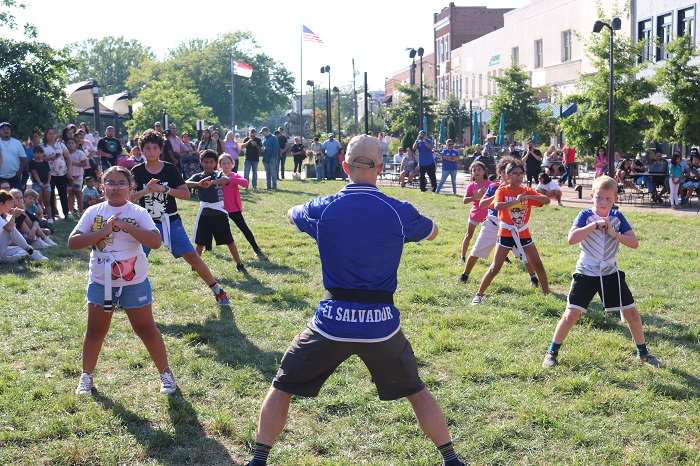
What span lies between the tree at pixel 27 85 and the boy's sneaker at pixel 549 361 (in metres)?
16.4

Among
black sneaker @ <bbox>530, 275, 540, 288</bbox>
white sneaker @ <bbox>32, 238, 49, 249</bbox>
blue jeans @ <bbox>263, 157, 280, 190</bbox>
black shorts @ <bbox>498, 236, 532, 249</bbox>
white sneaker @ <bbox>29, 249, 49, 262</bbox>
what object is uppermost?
blue jeans @ <bbox>263, 157, 280, 190</bbox>

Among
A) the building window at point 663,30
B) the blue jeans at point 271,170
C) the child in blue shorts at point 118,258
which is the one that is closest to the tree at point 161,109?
the blue jeans at point 271,170

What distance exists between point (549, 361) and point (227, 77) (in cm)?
9517

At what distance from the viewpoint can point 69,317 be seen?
27.1 feet

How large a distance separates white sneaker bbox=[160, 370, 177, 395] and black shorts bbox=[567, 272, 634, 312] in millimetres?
3163

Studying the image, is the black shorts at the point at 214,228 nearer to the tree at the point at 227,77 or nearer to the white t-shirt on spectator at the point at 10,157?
the white t-shirt on spectator at the point at 10,157

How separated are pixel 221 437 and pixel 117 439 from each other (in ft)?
2.12

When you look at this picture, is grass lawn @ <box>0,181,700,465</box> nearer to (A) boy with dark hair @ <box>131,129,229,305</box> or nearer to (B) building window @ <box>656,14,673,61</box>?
(A) boy with dark hair @ <box>131,129,229,305</box>

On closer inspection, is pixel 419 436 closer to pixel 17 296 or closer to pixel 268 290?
pixel 268 290

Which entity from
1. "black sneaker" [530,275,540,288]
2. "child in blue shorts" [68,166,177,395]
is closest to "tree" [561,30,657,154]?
"black sneaker" [530,275,540,288]

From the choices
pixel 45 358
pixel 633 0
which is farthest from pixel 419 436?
pixel 633 0

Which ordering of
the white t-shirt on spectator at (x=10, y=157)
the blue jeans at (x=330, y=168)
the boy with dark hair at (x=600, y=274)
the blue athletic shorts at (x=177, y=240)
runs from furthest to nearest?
the blue jeans at (x=330, y=168) → the white t-shirt on spectator at (x=10, y=157) → the blue athletic shorts at (x=177, y=240) → the boy with dark hair at (x=600, y=274)

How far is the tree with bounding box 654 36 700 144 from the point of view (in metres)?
21.8

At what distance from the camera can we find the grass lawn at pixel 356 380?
16.1 feet
